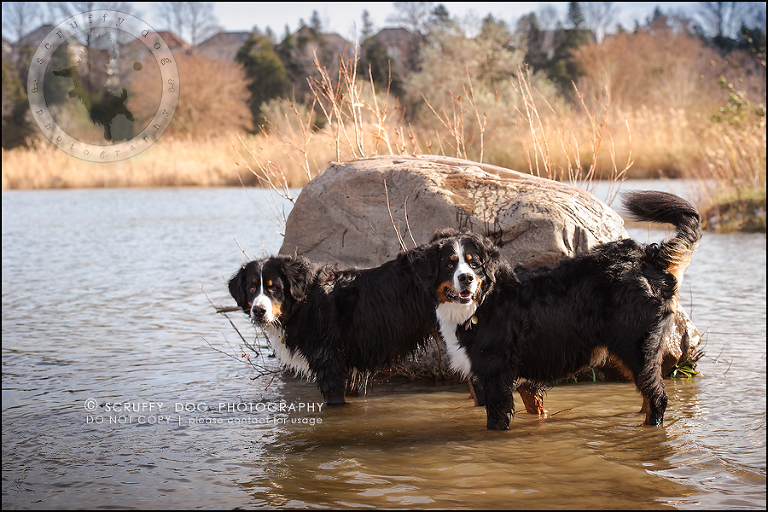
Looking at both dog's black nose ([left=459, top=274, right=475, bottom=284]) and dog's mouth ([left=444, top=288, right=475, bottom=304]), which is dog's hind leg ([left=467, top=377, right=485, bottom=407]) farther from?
dog's black nose ([left=459, top=274, right=475, bottom=284])

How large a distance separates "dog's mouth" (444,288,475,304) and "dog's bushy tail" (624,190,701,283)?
1.28 metres

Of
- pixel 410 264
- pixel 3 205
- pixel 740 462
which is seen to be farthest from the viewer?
pixel 3 205

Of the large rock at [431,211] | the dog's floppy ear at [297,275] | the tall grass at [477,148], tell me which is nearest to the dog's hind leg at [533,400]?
the large rock at [431,211]

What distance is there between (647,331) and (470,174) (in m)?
2.30

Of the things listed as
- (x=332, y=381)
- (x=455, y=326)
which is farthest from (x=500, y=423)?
(x=332, y=381)

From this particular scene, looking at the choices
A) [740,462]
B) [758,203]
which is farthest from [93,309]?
[758,203]

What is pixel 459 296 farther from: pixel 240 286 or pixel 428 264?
pixel 240 286

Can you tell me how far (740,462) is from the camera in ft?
12.9

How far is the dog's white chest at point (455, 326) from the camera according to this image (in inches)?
175

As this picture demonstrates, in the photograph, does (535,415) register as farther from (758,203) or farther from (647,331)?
(758,203)

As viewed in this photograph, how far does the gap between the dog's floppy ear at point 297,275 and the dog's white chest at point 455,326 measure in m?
1.07

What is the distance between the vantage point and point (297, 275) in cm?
501

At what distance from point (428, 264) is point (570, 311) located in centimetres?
99

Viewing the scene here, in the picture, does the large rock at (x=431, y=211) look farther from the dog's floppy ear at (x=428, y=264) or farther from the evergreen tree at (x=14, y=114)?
the evergreen tree at (x=14, y=114)
